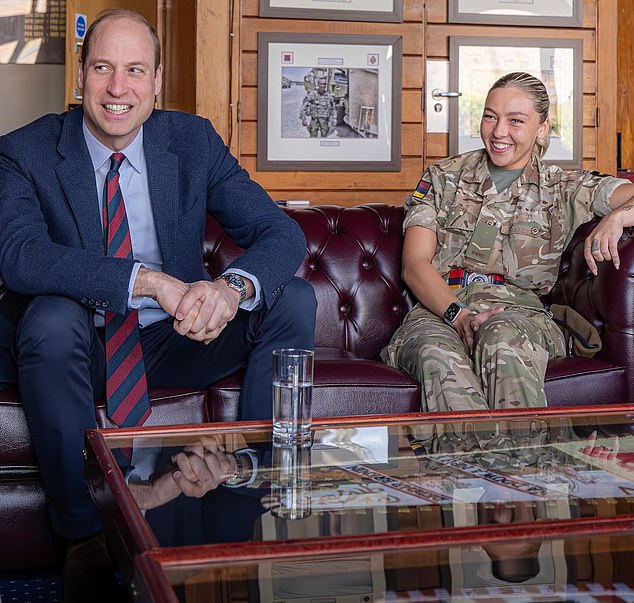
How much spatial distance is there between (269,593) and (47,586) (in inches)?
47.3

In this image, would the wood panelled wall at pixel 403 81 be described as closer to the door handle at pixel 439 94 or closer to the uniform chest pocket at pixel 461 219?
the door handle at pixel 439 94

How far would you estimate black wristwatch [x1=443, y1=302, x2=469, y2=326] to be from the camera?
2.65m

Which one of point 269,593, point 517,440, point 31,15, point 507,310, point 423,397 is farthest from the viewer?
point 31,15

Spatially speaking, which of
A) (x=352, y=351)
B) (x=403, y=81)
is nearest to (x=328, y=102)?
(x=403, y=81)

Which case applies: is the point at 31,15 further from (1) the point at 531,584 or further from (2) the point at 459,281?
(1) the point at 531,584

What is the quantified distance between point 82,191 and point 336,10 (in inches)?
102

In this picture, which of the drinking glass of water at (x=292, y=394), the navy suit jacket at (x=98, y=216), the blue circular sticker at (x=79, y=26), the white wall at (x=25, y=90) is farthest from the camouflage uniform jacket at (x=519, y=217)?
the white wall at (x=25, y=90)

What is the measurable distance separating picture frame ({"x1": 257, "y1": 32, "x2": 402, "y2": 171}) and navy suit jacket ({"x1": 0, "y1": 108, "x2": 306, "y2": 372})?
79.3 inches

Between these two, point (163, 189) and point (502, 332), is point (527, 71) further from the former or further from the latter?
point (163, 189)

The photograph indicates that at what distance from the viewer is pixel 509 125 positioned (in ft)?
9.42

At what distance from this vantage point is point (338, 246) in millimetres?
2971

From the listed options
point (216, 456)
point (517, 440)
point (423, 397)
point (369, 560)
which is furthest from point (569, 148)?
point (369, 560)

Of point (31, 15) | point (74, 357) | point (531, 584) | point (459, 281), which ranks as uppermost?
point (31, 15)

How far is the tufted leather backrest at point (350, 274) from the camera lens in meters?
2.91
